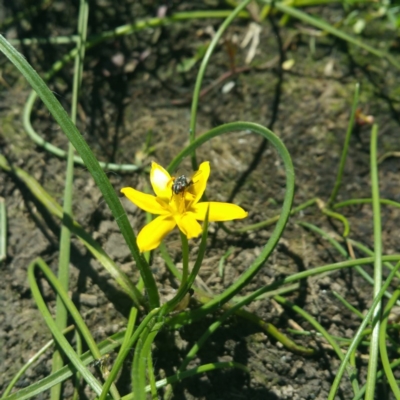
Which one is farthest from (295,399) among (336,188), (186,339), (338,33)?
(338,33)

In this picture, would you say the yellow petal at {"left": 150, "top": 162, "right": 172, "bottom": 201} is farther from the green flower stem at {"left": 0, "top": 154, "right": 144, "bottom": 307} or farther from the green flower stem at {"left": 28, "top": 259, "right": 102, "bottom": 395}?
the green flower stem at {"left": 28, "top": 259, "right": 102, "bottom": 395}

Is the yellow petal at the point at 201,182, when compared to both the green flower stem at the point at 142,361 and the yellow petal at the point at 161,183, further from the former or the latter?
the green flower stem at the point at 142,361

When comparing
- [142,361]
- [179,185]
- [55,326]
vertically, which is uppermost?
[179,185]

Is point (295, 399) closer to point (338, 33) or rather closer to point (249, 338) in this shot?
point (249, 338)

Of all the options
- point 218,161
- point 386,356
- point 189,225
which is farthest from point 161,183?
point 386,356

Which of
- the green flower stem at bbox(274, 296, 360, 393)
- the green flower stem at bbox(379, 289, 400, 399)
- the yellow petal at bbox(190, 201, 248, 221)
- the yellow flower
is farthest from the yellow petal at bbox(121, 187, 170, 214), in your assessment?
the green flower stem at bbox(379, 289, 400, 399)

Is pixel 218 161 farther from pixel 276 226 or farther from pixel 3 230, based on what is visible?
pixel 3 230

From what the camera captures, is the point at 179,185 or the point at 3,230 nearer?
the point at 179,185
